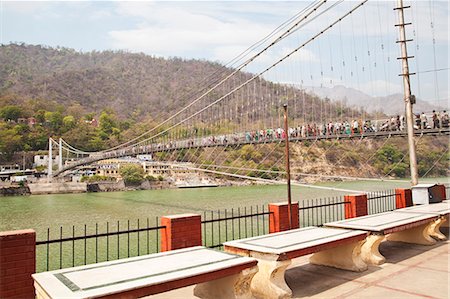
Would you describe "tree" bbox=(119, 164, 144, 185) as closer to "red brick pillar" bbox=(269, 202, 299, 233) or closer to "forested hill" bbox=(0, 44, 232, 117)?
"forested hill" bbox=(0, 44, 232, 117)

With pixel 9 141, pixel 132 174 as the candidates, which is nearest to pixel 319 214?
pixel 132 174

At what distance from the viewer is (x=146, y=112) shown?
415ft

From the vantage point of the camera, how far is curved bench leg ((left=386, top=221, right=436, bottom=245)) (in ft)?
23.7

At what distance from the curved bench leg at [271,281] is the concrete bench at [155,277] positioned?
0.89 feet

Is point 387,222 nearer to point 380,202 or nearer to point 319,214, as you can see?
point 380,202

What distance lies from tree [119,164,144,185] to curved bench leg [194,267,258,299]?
62.5 m

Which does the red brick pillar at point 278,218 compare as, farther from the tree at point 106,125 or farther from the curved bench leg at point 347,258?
the tree at point 106,125

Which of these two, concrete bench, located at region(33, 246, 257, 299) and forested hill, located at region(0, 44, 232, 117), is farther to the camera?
forested hill, located at region(0, 44, 232, 117)

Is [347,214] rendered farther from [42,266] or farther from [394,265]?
[42,266]

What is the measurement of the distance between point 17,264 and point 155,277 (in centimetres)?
160

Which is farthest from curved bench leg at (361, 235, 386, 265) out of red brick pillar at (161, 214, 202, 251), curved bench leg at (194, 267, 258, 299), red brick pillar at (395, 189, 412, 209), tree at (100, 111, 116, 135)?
tree at (100, 111, 116, 135)

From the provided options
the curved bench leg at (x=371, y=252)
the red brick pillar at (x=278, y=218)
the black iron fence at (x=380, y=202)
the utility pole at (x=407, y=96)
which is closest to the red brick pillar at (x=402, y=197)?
the black iron fence at (x=380, y=202)

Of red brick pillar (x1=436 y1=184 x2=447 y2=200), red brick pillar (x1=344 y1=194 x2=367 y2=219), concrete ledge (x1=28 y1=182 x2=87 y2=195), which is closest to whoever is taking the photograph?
red brick pillar (x1=344 y1=194 x2=367 y2=219)

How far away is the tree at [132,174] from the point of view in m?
65.2
